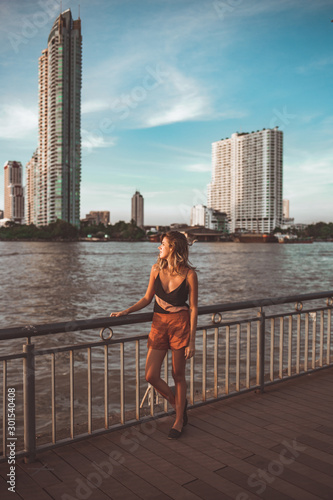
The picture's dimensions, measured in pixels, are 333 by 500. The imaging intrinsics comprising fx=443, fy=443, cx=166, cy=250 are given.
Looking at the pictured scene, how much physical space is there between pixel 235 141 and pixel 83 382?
18411 centimetres

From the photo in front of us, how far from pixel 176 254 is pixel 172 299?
0.43 metres

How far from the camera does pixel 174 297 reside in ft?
13.8

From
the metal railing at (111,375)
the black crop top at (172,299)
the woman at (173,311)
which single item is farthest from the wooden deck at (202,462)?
the black crop top at (172,299)

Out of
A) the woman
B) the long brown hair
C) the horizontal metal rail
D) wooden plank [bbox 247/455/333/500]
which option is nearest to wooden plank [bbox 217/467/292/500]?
wooden plank [bbox 247/455/333/500]

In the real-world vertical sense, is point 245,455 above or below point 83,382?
above

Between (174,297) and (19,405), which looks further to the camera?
(19,405)

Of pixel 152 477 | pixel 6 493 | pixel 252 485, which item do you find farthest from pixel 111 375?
pixel 252 485

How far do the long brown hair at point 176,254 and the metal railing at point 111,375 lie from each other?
1.99 feet

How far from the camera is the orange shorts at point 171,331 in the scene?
4223 millimetres

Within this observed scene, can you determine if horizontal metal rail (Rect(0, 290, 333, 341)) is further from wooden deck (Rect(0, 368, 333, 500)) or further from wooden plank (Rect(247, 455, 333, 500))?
wooden plank (Rect(247, 455, 333, 500))

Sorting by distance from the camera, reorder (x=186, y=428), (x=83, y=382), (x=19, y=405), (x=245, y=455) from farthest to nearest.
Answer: (x=83, y=382)
(x=19, y=405)
(x=186, y=428)
(x=245, y=455)

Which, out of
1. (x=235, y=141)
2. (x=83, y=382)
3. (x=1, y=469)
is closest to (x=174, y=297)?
(x=1, y=469)

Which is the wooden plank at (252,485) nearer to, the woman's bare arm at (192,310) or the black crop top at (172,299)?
the woman's bare arm at (192,310)

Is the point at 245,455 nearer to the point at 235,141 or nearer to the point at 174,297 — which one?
the point at 174,297
